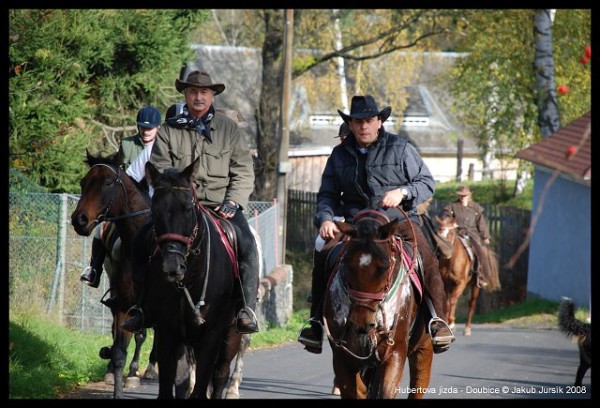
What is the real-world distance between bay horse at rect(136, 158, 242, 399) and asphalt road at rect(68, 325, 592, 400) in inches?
90.2

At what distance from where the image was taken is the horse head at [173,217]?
7.62 m

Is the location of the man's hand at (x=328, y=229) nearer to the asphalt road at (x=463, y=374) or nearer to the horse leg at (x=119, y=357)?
the horse leg at (x=119, y=357)

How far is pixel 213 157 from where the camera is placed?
9320 mm

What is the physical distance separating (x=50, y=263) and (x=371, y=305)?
25.5ft

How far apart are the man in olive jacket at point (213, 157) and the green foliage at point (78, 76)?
6.12 meters

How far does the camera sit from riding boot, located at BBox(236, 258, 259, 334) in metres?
8.83

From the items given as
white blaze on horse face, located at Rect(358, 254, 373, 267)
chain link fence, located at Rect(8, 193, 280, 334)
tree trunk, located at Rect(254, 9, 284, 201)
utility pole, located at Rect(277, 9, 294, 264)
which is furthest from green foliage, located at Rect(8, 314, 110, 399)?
tree trunk, located at Rect(254, 9, 284, 201)

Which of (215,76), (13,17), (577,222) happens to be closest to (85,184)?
(13,17)

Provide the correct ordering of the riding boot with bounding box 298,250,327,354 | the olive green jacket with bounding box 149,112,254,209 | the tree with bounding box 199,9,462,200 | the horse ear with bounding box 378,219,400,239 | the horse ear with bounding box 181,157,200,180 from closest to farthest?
the horse ear with bounding box 378,219,400,239, the horse ear with bounding box 181,157,200,180, the riding boot with bounding box 298,250,327,354, the olive green jacket with bounding box 149,112,254,209, the tree with bounding box 199,9,462,200

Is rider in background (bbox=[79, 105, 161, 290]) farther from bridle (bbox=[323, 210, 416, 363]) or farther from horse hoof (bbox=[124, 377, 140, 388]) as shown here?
bridle (bbox=[323, 210, 416, 363])

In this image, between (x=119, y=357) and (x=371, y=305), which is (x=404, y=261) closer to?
(x=371, y=305)
